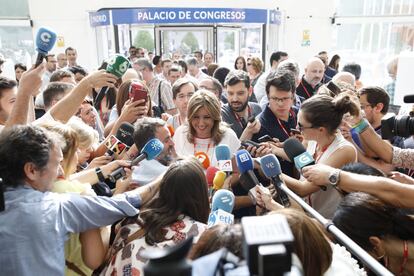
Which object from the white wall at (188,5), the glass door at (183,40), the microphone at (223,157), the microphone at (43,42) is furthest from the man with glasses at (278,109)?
the white wall at (188,5)

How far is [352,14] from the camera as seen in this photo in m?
10.5

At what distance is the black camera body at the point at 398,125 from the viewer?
155 centimetres

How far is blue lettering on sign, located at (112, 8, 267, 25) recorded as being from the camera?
786 centimetres

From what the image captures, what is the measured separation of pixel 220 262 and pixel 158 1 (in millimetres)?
10256

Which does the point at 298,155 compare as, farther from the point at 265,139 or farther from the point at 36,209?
the point at 36,209

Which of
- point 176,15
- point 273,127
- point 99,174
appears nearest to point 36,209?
point 99,174

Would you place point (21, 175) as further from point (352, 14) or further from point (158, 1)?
point (352, 14)

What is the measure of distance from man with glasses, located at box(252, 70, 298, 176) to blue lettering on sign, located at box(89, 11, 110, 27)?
6.55 metres

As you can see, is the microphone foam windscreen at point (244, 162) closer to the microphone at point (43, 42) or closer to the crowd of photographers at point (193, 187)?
the crowd of photographers at point (193, 187)

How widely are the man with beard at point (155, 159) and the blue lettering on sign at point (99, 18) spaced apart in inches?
269

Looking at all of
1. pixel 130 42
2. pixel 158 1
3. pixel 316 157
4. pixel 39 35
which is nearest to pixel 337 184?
pixel 316 157

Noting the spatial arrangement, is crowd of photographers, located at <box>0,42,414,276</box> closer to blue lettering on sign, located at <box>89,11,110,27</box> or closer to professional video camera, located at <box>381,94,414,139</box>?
professional video camera, located at <box>381,94,414,139</box>

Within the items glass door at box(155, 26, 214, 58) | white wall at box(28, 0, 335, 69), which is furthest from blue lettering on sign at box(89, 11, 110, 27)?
glass door at box(155, 26, 214, 58)

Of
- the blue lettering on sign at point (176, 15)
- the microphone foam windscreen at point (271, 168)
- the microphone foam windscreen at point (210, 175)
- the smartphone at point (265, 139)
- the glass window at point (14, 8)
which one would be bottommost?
the microphone foam windscreen at point (210, 175)
